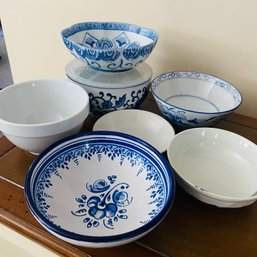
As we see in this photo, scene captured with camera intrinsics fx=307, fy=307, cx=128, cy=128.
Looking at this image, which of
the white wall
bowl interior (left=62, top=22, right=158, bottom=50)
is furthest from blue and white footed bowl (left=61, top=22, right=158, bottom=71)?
the white wall

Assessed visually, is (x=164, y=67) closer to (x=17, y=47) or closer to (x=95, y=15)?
(x=95, y=15)

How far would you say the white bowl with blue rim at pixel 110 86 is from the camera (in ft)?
1.82

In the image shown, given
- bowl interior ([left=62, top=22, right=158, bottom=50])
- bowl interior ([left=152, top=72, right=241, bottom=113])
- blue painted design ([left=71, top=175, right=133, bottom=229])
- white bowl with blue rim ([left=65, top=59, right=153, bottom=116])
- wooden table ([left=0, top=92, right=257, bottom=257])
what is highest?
bowl interior ([left=62, top=22, right=158, bottom=50])

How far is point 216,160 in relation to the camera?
516 millimetres

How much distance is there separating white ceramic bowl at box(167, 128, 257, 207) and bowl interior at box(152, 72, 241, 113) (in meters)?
0.09

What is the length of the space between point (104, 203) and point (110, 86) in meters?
0.21

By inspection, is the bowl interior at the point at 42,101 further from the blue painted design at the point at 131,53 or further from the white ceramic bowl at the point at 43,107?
the blue painted design at the point at 131,53

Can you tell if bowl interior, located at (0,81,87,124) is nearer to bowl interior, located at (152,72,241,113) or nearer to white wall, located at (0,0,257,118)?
bowl interior, located at (152,72,241,113)

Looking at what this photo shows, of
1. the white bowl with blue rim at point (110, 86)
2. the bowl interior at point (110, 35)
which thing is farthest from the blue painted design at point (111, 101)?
the bowl interior at point (110, 35)

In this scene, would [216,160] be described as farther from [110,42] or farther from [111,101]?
[110,42]

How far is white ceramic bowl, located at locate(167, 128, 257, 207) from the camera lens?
1.52 ft

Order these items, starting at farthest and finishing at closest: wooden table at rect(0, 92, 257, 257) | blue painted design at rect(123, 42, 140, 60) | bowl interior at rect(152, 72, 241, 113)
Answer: bowl interior at rect(152, 72, 241, 113) → blue painted design at rect(123, 42, 140, 60) → wooden table at rect(0, 92, 257, 257)

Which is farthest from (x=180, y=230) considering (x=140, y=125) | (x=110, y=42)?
(x=110, y=42)

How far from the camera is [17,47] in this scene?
1.00 metres
